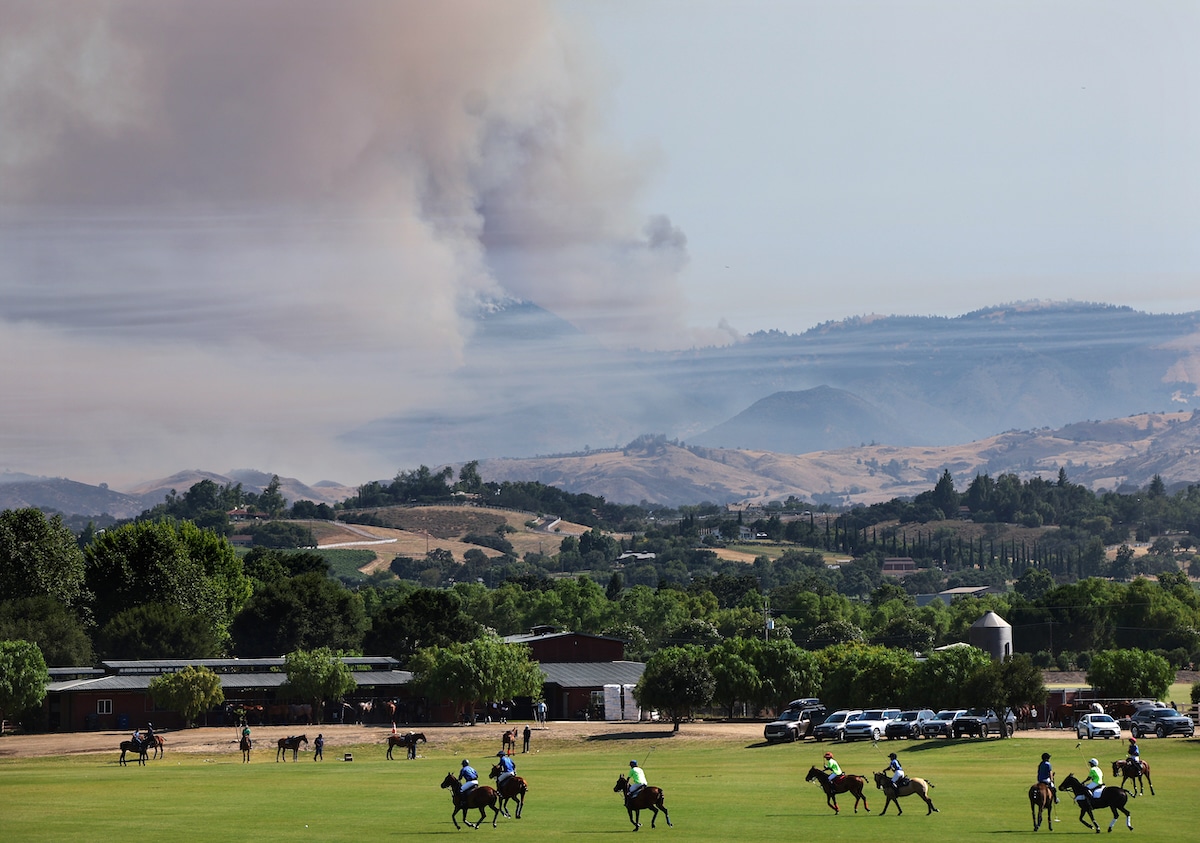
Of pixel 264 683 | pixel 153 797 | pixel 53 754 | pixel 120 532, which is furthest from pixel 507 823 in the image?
pixel 120 532

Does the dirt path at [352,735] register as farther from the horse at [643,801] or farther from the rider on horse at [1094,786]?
the horse at [643,801]

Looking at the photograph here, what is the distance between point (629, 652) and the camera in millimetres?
173875

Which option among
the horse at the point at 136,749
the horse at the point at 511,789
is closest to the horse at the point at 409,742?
the horse at the point at 136,749

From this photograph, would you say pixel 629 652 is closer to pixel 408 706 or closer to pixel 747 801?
pixel 408 706

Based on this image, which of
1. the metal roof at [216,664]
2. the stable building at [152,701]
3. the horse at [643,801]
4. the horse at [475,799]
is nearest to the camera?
the horse at [643,801]

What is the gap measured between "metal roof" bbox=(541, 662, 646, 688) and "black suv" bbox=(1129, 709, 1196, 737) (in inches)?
1904

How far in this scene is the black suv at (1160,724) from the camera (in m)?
85.2

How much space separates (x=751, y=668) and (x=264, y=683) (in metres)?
40.2

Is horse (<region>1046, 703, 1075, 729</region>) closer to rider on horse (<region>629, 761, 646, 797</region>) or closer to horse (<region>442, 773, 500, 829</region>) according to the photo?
rider on horse (<region>629, 761, 646, 797</region>)

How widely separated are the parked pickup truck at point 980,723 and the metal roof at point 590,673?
41.8m

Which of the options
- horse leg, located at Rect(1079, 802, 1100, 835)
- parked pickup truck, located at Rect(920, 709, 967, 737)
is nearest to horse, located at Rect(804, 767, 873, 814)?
horse leg, located at Rect(1079, 802, 1100, 835)

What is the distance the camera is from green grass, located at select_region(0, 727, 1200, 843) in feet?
153

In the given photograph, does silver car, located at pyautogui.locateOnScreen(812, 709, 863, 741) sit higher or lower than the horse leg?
lower

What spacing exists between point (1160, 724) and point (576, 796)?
4113cm
